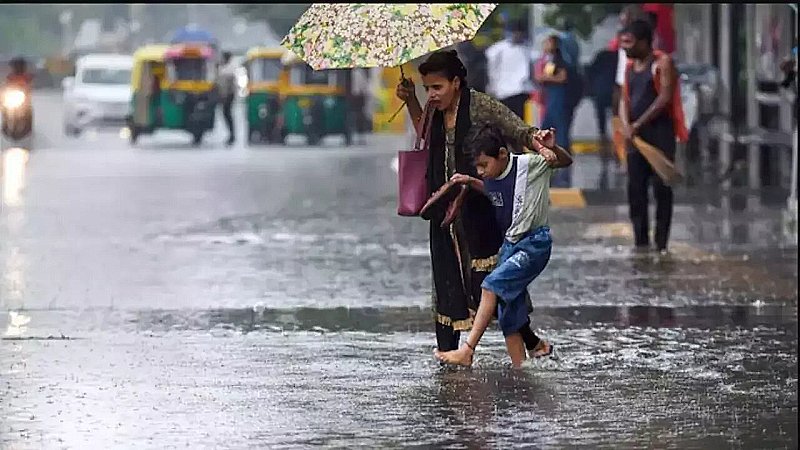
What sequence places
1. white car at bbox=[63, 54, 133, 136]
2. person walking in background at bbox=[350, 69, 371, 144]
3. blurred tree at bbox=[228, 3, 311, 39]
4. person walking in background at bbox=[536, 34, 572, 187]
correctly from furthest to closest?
blurred tree at bbox=[228, 3, 311, 39] → white car at bbox=[63, 54, 133, 136] → person walking in background at bbox=[350, 69, 371, 144] → person walking in background at bbox=[536, 34, 572, 187]

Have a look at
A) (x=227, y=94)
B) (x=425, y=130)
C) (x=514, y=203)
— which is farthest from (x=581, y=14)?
(x=514, y=203)

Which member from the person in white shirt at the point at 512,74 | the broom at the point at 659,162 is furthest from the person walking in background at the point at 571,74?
the broom at the point at 659,162

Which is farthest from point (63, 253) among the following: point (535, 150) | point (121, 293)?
point (535, 150)

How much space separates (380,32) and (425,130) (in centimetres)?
58

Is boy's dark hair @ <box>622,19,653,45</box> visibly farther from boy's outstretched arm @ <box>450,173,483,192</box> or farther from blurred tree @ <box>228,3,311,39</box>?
blurred tree @ <box>228,3,311,39</box>

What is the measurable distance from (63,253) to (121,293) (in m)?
2.62

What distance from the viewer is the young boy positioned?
895 cm

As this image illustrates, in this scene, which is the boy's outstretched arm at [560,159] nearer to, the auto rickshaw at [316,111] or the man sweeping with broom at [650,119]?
the man sweeping with broom at [650,119]

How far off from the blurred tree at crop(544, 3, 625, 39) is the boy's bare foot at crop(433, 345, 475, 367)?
17.4m

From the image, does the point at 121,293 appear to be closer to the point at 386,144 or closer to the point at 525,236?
the point at 525,236

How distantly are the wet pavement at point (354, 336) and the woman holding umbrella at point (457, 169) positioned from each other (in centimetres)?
36

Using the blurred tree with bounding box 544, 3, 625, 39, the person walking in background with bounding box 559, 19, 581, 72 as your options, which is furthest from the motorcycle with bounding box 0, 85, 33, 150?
the person walking in background with bounding box 559, 19, 581, 72

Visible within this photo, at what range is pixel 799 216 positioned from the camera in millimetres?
15055

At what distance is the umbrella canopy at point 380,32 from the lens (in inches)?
351
